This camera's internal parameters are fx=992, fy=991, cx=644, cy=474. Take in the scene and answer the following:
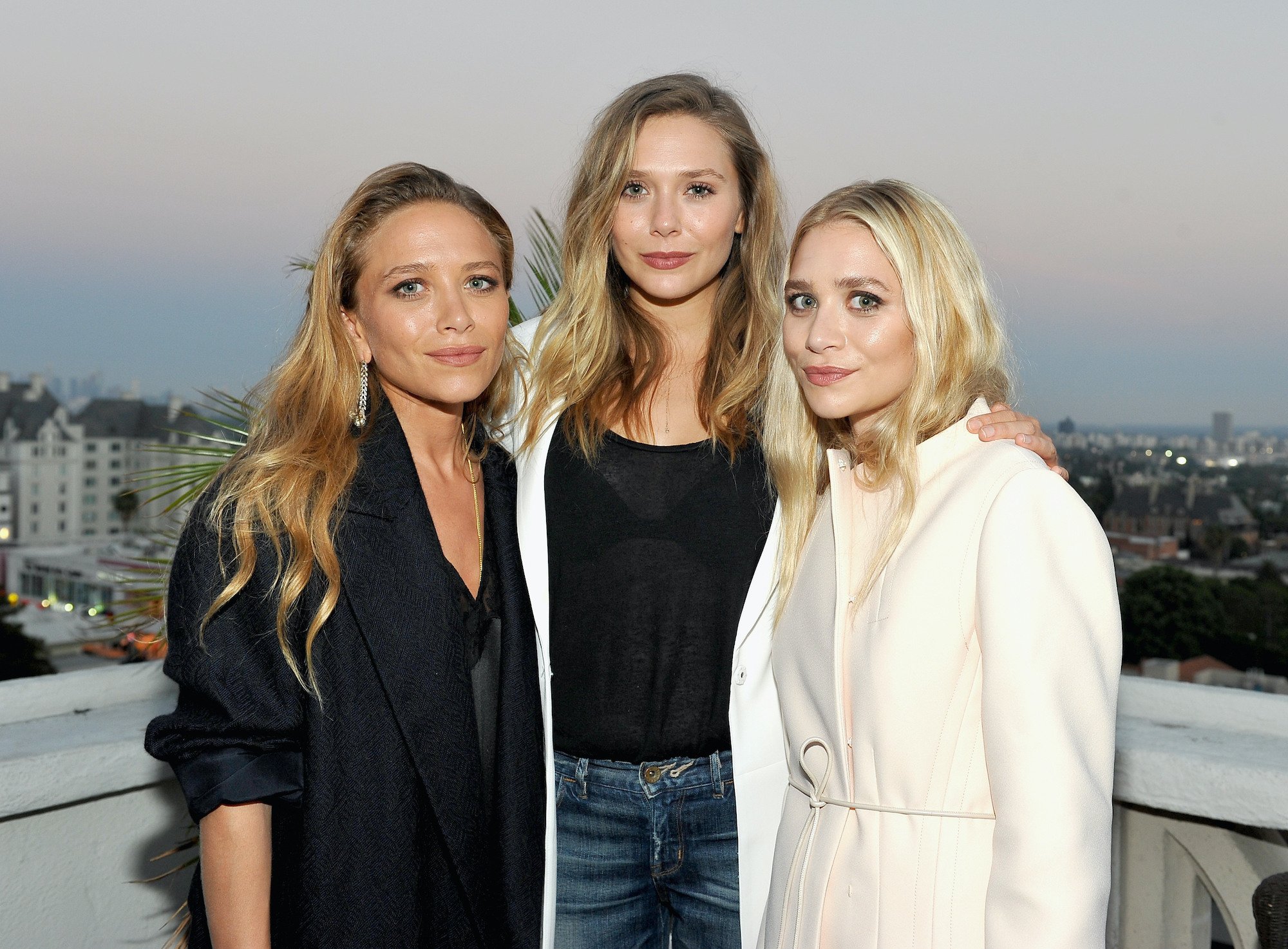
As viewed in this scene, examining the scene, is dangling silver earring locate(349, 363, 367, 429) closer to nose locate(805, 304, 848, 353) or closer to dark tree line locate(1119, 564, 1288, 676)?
nose locate(805, 304, 848, 353)

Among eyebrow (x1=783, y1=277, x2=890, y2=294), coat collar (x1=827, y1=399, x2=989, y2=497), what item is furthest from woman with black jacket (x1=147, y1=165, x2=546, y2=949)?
coat collar (x1=827, y1=399, x2=989, y2=497)

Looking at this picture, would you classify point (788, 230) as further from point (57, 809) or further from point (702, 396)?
point (57, 809)

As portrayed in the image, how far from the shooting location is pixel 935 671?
159cm

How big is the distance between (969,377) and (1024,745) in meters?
0.64

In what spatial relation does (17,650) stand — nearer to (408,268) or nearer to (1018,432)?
(408,268)

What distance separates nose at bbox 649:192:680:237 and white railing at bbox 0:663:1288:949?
176cm

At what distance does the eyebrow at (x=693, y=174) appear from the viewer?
2482mm

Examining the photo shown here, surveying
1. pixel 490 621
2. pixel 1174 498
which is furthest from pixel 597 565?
pixel 1174 498

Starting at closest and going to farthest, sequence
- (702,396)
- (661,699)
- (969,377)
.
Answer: (969,377) → (661,699) → (702,396)

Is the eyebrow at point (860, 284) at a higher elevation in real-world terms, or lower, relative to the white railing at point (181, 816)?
higher

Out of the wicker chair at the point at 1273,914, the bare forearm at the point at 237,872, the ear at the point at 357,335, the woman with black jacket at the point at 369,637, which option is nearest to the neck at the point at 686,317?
the woman with black jacket at the point at 369,637

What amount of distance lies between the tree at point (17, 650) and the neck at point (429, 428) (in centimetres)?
1801

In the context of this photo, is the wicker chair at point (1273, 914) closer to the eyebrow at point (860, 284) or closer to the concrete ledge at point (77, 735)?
the eyebrow at point (860, 284)

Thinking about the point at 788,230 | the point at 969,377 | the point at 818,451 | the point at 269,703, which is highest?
the point at 788,230
